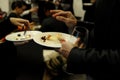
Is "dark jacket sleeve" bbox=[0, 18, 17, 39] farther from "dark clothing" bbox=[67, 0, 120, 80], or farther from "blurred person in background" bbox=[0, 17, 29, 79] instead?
"dark clothing" bbox=[67, 0, 120, 80]

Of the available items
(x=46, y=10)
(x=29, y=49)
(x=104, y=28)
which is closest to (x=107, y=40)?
(x=104, y=28)

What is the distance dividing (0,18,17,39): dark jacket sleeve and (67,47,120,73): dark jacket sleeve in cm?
93

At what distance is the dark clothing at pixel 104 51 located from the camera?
70 cm

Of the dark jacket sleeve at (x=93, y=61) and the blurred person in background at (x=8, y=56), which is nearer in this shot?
the dark jacket sleeve at (x=93, y=61)

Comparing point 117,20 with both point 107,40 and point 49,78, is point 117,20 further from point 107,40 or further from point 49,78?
point 49,78

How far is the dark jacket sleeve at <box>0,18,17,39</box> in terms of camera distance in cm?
156

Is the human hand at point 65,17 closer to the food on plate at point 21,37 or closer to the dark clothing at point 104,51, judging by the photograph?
the food on plate at point 21,37

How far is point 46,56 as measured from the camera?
1.96m

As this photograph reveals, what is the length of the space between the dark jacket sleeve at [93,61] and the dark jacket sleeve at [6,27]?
3.06 ft

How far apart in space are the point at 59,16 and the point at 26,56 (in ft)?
5.42

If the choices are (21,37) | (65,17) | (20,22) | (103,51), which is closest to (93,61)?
(103,51)

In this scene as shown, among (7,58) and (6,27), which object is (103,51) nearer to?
(7,58)

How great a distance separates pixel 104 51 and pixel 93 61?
0.18ft

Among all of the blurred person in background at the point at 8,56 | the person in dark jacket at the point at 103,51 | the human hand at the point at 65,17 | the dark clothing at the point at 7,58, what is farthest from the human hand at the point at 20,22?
the person in dark jacket at the point at 103,51
